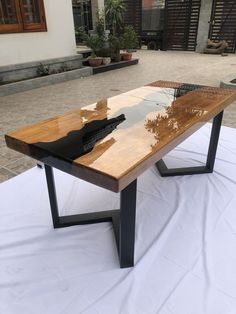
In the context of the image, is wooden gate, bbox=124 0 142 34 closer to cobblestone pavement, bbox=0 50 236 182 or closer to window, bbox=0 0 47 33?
cobblestone pavement, bbox=0 50 236 182

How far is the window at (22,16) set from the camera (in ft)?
14.5

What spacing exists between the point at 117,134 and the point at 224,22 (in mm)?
9764

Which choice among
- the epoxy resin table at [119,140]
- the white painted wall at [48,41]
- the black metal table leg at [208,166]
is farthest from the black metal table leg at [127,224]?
the white painted wall at [48,41]

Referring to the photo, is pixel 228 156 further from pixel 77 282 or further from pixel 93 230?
pixel 77 282

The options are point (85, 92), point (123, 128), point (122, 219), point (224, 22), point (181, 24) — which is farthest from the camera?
point (181, 24)

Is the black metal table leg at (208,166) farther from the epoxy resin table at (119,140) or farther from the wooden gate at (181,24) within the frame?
the wooden gate at (181,24)

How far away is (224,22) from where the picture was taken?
29.6ft

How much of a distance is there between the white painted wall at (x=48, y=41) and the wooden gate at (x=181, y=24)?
18.7 feet

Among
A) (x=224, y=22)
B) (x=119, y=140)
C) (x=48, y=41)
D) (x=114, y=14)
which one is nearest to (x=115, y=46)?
(x=48, y=41)

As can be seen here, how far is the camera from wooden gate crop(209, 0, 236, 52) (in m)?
8.80

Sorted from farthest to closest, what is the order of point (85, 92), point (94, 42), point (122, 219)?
point (94, 42)
point (85, 92)
point (122, 219)

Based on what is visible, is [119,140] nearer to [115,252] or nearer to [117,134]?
[117,134]

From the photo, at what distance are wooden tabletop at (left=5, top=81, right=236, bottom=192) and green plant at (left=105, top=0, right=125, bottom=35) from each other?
331 inches

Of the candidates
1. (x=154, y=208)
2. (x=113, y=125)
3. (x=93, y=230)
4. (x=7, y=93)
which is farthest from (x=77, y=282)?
(x=7, y=93)
